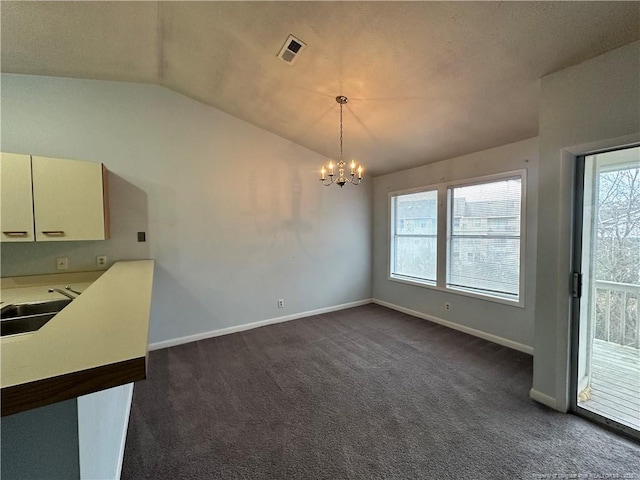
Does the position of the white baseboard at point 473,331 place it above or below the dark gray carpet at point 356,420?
above

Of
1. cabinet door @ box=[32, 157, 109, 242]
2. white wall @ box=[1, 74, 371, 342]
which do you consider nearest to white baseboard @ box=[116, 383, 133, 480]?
white wall @ box=[1, 74, 371, 342]

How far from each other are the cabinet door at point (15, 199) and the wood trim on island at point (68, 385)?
2.51 metres

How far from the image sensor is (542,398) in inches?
88.0

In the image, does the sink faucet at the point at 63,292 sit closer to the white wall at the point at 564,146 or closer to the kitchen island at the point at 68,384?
the kitchen island at the point at 68,384

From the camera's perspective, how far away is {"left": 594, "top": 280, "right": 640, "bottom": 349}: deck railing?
6.51 ft

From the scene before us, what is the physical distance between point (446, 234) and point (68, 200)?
14.7 ft

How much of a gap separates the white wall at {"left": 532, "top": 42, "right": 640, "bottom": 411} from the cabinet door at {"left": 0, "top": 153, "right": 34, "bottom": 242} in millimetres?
4343

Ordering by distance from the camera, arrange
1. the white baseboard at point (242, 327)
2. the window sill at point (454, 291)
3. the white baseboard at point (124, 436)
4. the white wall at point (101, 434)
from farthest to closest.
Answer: the white baseboard at point (242, 327) < the window sill at point (454, 291) < the white baseboard at point (124, 436) < the white wall at point (101, 434)

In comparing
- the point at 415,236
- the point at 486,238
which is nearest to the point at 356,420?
the point at 486,238

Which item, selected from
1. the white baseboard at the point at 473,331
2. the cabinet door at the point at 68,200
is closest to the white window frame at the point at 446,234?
the white baseboard at the point at 473,331

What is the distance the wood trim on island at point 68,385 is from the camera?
2.06 feet

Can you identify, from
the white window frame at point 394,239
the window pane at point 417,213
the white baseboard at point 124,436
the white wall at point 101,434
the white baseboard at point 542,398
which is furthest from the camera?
the window pane at point 417,213

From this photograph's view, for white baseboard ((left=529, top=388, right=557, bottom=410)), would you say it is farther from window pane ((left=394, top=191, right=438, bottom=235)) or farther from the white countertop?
the white countertop

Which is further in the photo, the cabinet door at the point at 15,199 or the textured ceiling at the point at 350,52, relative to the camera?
the cabinet door at the point at 15,199
